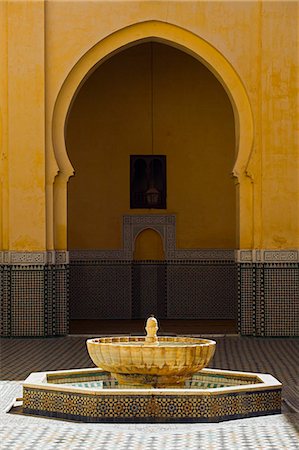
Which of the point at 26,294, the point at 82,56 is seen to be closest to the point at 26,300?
the point at 26,294

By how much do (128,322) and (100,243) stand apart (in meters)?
1.12

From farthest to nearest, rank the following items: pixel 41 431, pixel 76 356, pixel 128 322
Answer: pixel 128 322, pixel 76 356, pixel 41 431

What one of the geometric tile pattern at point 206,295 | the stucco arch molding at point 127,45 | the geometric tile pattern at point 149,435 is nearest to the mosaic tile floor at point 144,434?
the geometric tile pattern at point 149,435

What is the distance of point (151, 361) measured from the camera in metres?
5.76

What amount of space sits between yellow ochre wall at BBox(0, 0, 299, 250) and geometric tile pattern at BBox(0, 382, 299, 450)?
15.0 ft

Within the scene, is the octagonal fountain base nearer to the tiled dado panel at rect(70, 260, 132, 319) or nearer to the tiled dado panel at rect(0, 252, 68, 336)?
the tiled dado panel at rect(0, 252, 68, 336)

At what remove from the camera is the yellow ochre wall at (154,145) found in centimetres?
1268

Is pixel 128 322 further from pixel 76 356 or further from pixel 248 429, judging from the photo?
pixel 248 429

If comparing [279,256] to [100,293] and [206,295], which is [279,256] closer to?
[206,295]

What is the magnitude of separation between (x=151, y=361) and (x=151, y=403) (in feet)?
1.34

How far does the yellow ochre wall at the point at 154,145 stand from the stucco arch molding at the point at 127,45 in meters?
2.42

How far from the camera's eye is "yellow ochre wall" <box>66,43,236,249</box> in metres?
12.7

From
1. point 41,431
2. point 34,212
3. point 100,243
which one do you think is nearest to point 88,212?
point 100,243

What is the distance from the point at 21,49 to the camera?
10.1 m
